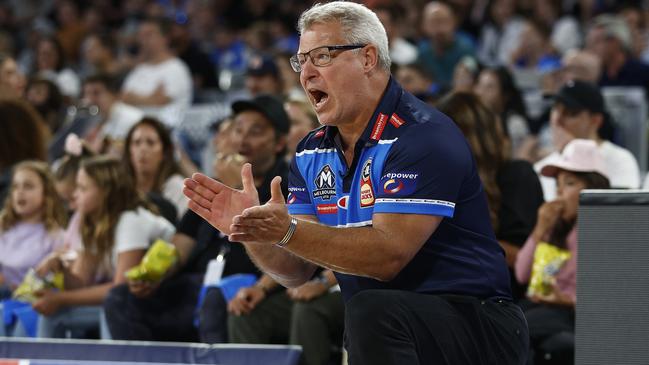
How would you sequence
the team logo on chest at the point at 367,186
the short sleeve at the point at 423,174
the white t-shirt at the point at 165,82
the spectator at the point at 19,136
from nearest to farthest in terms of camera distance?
the short sleeve at the point at 423,174 < the team logo on chest at the point at 367,186 < the spectator at the point at 19,136 < the white t-shirt at the point at 165,82

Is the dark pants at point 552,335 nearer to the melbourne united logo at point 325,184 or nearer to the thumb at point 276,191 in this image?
the melbourne united logo at point 325,184

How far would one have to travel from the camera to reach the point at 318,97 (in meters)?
3.96

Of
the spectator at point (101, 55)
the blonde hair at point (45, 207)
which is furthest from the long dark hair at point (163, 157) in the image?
the spectator at point (101, 55)

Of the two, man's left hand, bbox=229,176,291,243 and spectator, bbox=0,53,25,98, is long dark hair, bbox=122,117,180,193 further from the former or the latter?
man's left hand, bbox=229,176,291,243

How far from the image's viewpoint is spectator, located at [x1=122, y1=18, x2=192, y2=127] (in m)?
10.7

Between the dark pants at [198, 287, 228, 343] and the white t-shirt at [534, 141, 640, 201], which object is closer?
the dark pants at [198, 287, 228, 343]

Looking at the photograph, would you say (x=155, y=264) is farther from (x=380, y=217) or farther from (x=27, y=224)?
(x=380, y=217)

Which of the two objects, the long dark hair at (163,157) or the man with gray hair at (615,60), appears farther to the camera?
the man with gray hair at (615,60)

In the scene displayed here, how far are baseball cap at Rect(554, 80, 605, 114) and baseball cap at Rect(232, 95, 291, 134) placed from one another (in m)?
1.59

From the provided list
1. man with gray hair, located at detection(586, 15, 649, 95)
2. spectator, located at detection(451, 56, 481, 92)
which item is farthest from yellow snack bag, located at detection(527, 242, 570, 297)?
man with gray hair, located at detection(586, 15, 649, 95)

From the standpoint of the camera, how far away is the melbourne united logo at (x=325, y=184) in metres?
4.00

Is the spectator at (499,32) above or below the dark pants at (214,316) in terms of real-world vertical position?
above

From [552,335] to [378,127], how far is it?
193 centimetres

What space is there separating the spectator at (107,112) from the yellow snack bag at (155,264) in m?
2.88
